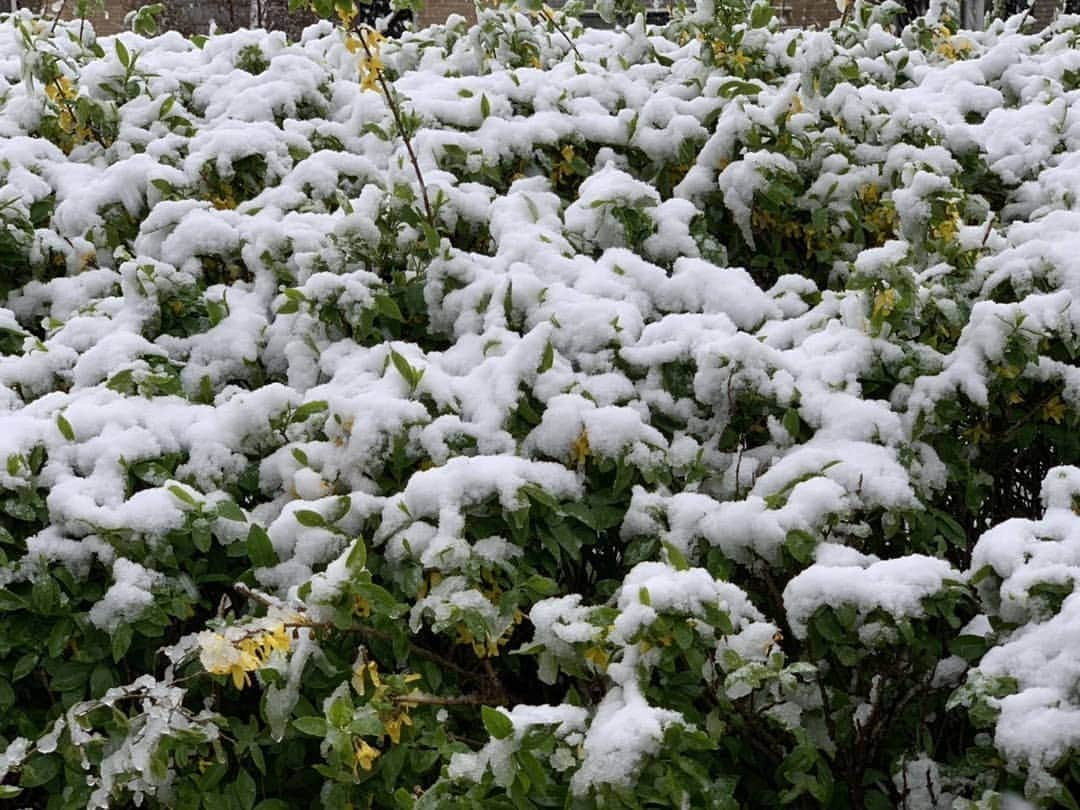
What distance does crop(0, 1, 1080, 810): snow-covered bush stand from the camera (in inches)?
79.8

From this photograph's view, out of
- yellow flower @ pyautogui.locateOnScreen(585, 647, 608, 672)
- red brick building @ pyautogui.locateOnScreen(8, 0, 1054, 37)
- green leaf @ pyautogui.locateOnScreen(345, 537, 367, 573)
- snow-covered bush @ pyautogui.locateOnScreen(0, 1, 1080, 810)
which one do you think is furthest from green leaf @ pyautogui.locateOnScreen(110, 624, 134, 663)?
red brick building @ pyautogui.locateOnScreen(8, 0, 1054, 37)

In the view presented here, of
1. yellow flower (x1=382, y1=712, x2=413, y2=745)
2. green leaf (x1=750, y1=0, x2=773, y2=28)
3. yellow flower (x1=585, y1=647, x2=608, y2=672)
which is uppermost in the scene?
green leaf (x1=750, y1=0, x2=773, y2=28)

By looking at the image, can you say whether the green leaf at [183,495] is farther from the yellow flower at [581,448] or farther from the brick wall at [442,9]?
the brick wall at [442,9]

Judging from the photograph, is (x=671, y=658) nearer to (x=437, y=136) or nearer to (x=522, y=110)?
(x=437, y=136)

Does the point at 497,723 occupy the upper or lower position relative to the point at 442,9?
upper

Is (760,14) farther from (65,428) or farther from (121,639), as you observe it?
(121,639)

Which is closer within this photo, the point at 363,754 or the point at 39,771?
the point at 363,754

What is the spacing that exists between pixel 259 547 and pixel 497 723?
668mm

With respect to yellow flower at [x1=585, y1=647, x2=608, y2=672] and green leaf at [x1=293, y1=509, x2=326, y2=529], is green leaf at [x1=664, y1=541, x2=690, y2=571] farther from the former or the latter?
green leaf at [x1=293, y1=509, x2=326, y2=529]

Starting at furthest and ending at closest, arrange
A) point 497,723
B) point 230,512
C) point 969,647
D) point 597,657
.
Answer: point 230,512 → point 969,647 → point 597,657 → point 497,723

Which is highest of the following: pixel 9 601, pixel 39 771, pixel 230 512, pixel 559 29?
pixel 559 29

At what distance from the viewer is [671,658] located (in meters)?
1.95

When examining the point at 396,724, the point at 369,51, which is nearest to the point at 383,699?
the point at 396,724

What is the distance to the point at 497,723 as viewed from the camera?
1830 mm
